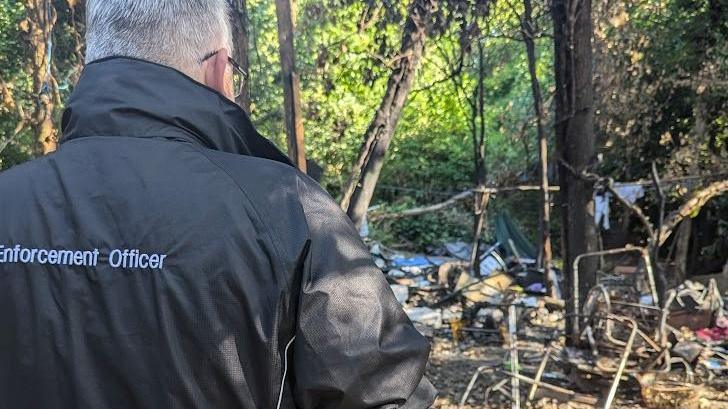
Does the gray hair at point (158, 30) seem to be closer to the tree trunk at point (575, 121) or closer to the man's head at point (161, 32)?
the man's head at point (161, 32)

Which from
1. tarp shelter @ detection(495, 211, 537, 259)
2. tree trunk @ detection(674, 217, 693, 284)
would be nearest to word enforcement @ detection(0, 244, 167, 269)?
tree trunk @ detection(674, 217, 693, 284)

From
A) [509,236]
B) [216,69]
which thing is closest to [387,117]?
[216,69]

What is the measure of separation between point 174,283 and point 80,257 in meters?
0.15

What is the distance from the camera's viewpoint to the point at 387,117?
6.01m

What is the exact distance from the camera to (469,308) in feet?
32.2

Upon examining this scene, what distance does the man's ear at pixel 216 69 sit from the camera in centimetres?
124

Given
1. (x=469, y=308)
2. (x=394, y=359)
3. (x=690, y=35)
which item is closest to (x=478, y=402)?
(x=469, y=308)

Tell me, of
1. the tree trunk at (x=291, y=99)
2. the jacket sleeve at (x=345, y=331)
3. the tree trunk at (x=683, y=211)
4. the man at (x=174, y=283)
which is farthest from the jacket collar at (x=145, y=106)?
the tree trunk at (x=683, y=211)

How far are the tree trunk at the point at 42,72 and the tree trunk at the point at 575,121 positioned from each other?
4.31 meters

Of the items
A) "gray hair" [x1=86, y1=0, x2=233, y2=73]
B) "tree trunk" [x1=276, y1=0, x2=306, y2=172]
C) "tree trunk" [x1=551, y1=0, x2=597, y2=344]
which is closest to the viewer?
"gray hair" [x1=86, y1=0, x2=233, y2=73]

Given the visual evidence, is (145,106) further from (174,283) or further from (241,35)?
(241,35)

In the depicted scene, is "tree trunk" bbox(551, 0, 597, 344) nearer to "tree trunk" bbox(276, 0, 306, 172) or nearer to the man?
"tree trunk" bbox(276, 0, 306, 172)

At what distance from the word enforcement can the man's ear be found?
346 millimetres

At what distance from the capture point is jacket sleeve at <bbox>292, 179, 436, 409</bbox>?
1.06 meters
